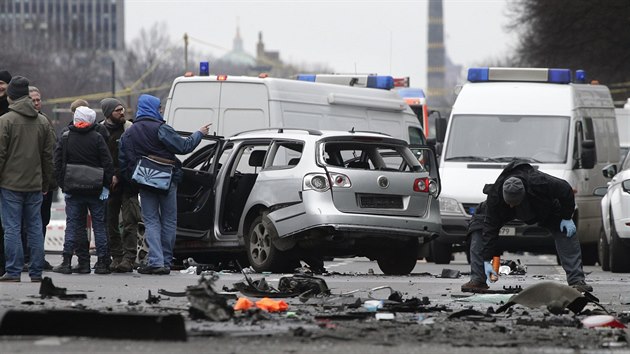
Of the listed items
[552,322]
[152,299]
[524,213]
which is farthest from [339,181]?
[552,322]

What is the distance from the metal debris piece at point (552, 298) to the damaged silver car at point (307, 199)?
179 inches

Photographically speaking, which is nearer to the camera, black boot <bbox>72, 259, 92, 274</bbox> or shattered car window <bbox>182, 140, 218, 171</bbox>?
black boot <bbox>72, 259, 92, 274</bbox>

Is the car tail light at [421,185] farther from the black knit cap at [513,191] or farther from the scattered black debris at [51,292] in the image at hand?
the scattered black debris at [51,292]

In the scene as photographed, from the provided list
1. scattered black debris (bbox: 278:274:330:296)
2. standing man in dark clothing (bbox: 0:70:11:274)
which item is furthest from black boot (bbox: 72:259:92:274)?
scattered black debris (bbox: 278:274:330:296)

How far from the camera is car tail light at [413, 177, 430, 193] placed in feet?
55.6

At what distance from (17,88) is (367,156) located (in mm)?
4110

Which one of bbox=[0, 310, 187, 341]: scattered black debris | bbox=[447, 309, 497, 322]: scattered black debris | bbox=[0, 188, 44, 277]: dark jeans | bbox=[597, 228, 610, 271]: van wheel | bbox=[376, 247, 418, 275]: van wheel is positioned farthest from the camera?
bbox=[597, 228, 610, 271]: van wheel

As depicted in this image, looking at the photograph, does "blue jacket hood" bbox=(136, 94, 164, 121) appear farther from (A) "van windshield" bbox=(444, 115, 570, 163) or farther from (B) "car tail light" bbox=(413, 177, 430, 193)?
(A) "van windshield" bbox=(444, 115, 570, 163)

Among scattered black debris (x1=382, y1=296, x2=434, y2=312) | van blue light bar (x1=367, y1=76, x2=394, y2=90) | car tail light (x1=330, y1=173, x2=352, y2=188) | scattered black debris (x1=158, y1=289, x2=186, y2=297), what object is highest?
van blue light bar (x1=367, y1=76, x2=394, y2=90)

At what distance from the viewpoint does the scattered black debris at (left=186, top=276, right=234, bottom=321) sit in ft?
33.3

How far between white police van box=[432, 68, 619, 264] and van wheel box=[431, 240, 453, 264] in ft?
0.05

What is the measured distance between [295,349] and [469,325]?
198 cm

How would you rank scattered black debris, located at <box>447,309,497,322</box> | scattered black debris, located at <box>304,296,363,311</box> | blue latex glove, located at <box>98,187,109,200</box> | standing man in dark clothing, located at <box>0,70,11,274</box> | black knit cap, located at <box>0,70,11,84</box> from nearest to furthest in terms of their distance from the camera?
1. scattered black debris, located at <box>447,309,497,322</box>
2. scattered black debris, located at <box>304,296,363,311</box>
3. standing man in dark clothing, located at <box>0,70,11,274</box>
4. black knit cap, located at <box>0,70,11,84</box>
5. blue latex glove, located at <box>98,187,109,200</box>

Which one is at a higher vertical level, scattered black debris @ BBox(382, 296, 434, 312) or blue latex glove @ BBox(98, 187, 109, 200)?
blue latex glove @ BBox(98, 187, 109, 200)
